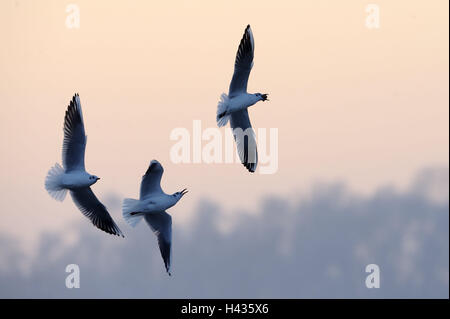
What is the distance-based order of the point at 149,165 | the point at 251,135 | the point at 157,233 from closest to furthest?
the point at 149,165
the point at 157,233
the point at 251,135

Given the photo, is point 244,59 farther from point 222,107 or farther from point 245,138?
point 245,138

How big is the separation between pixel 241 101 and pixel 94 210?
375 cm

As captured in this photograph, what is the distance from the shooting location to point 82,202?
20.0 meters

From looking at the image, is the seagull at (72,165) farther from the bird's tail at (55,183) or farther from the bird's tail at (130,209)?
the bird's tail at (130,209)

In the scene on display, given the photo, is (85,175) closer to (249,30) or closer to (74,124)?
(74,124)

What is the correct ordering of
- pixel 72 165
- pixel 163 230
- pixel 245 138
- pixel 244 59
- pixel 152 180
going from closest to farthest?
pixel 152 180
pixel 72 165
pixel 163 230
pixel 244 59
pixel 245 138

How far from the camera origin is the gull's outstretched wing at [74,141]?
19266mm

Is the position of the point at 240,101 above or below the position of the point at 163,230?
above

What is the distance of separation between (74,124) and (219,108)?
306 centimetres

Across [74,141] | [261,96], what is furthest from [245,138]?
[74,141]

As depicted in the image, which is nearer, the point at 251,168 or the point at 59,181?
the point at 59,181

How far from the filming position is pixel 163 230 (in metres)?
19.8

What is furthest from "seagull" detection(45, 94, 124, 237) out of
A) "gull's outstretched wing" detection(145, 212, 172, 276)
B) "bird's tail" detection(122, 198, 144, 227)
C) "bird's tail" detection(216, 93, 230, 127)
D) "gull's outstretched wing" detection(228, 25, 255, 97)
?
"gull's outstretched wing" detection(228, 25, 255, 97)

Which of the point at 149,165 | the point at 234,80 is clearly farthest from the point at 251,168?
the point at 149,165
